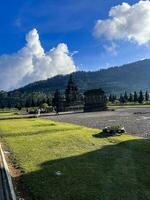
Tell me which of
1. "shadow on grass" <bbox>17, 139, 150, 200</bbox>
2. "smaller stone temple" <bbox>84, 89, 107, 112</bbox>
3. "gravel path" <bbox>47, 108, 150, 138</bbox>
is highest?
"smaller stone temple" <bbox>84, 89, 107, 112</bbox>

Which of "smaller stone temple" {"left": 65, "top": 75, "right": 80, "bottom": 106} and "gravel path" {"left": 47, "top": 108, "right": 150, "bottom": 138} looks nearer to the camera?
"gravel path" {"left": 47, "top": 108, "right": 150, "bottom": 138}

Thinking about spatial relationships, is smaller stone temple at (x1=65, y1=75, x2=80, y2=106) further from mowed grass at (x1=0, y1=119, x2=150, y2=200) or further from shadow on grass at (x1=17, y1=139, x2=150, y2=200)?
shadow on grass at (x1=17, y1=139, x2=150, y2=200)

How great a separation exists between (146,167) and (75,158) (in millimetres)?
3602

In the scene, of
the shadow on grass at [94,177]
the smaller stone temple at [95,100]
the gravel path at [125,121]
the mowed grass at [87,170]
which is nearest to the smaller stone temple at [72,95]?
the smaller stone temple at [95,100]

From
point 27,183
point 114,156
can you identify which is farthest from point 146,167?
point 27,183

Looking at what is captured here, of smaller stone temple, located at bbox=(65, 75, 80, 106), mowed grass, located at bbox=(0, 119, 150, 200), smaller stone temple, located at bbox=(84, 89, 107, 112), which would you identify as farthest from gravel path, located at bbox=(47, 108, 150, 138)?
smaller stone temple, located at bbox=(65, 75, 80, 106)

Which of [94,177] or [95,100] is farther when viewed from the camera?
[95,100]

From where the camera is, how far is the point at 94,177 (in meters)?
12.3

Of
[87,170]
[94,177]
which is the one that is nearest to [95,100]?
[87,170]

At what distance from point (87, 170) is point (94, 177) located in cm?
120

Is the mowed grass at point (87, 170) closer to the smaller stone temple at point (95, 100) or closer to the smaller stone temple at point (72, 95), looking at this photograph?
the smaller stone temple at point (95, 100)

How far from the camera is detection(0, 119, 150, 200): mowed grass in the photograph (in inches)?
416

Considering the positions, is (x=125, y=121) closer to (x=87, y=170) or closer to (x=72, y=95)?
(x=87, y=170)

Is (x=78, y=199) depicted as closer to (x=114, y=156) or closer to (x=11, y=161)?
(x=114, y=156)
